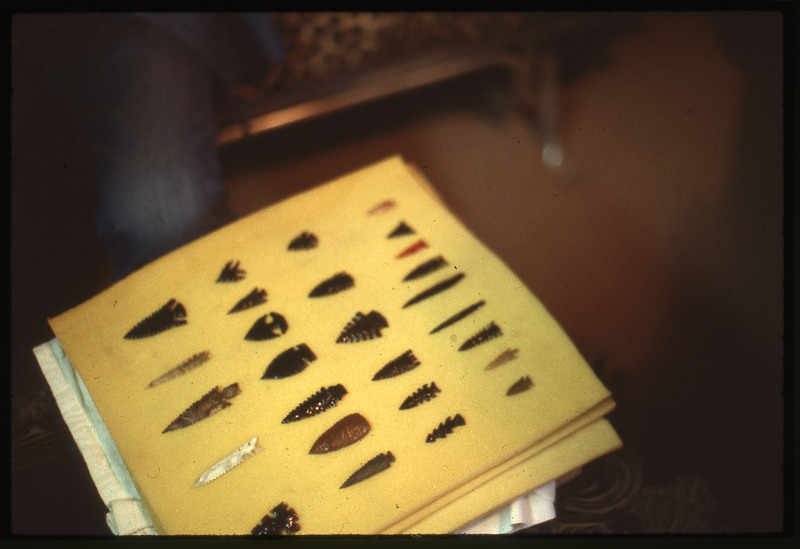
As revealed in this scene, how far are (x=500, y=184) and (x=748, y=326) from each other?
0.46 m

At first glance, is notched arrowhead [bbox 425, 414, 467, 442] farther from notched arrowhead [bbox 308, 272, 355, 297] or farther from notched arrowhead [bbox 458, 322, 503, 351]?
notched arrowhead [bbox 308, 272, 355, 297]

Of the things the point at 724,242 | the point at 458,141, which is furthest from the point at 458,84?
the point at 724,242

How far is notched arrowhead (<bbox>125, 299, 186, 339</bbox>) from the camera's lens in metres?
0.65

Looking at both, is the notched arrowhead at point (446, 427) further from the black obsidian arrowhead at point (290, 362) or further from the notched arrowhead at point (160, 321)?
the notched arrowhead at point (160, 321)

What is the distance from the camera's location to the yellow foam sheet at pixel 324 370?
0.56 meters

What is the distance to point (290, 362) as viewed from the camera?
621 mm

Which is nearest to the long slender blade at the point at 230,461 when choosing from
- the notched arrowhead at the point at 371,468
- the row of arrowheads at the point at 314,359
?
the row of arrowheads at the point at 314,359

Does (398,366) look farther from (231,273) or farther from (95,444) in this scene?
(95,444)

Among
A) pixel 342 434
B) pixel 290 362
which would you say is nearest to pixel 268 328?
pixel 290 362

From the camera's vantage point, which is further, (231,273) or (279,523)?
(231,273)

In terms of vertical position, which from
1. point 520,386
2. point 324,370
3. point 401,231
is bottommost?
point 520,386

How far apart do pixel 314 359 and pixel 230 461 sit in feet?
0.45

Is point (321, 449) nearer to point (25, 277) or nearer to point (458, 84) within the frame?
point (25, 277)

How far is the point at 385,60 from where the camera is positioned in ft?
3.66
